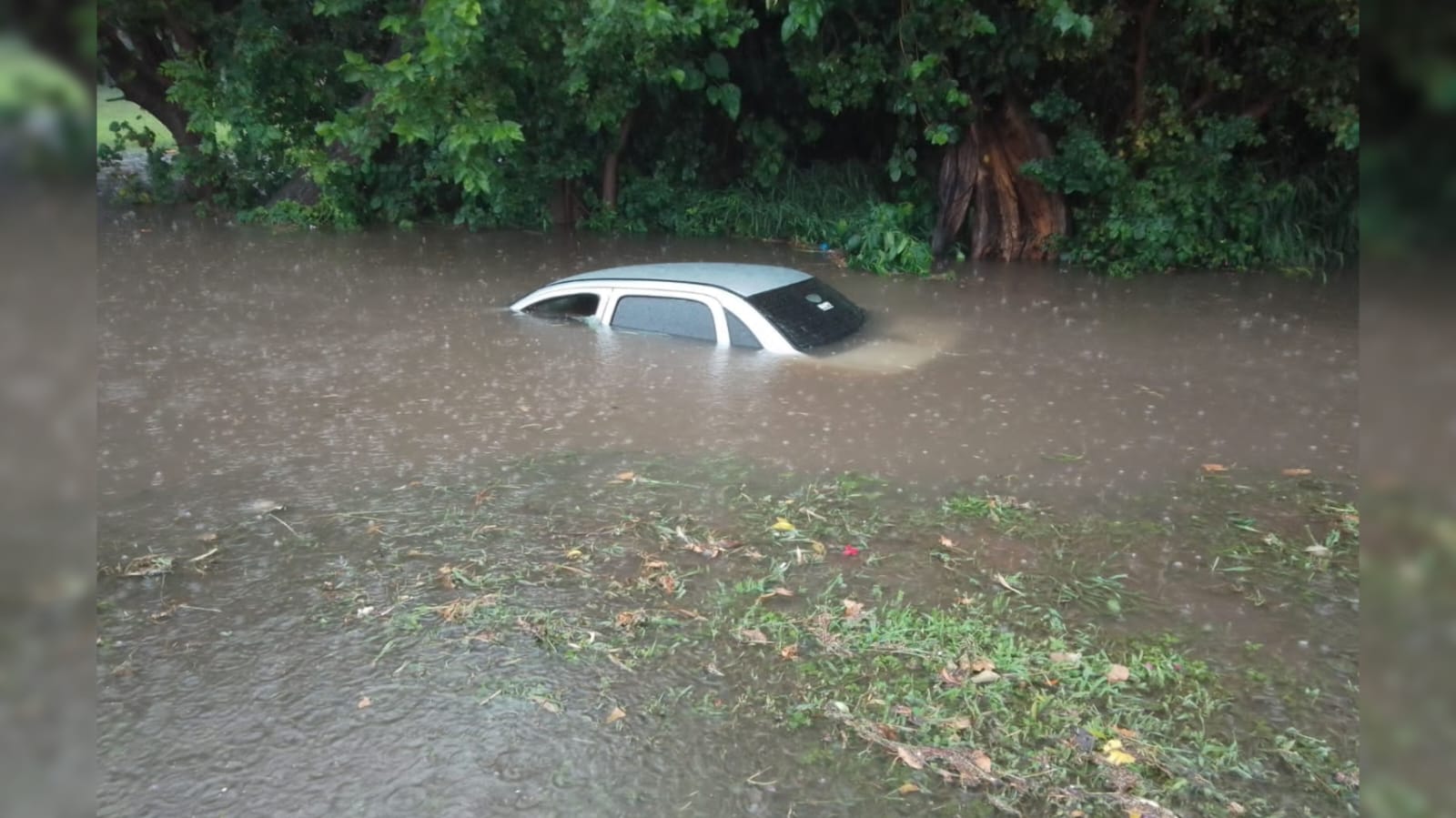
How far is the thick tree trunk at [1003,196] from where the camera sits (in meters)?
15.3

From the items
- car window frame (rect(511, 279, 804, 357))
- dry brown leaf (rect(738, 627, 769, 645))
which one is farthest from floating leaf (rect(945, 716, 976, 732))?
car window frame (rect(511, 279, 804, 357))

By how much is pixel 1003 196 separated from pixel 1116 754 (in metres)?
12.2

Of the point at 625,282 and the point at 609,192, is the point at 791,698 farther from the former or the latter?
the point at 609,192

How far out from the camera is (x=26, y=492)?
3.49ft

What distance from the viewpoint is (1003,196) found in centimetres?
1541

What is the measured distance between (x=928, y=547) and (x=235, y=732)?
3.63 m

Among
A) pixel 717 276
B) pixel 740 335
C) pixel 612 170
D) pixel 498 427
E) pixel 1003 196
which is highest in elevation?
pixel 612 170

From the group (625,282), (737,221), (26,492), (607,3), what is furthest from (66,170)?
(737,221)

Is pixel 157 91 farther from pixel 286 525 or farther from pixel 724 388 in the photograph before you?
pixel 286 525

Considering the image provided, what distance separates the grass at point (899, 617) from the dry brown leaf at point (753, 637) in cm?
2

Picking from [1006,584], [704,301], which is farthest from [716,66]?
[1006,584]

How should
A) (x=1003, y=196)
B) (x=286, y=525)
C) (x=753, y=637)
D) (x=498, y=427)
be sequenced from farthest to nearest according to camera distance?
(x=1003, y=196) < (x=498, y=427) < (x=286, y=525) < (x=753, y=637)

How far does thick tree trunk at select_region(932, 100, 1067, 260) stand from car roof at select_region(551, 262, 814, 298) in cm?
610

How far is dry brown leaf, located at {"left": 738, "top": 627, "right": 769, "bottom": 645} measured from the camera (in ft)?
17.3
